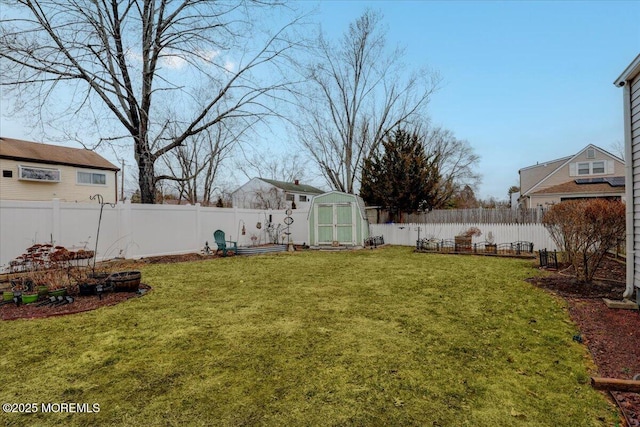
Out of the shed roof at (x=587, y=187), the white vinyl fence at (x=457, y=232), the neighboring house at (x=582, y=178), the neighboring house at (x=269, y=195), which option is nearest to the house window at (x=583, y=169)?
the neighboring house at (x=582, y=178)

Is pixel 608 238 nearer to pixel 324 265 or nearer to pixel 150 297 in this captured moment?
pixel 324 265

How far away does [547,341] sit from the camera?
330 cm

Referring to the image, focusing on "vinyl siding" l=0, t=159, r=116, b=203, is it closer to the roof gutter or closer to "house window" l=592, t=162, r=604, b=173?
the roof gutter

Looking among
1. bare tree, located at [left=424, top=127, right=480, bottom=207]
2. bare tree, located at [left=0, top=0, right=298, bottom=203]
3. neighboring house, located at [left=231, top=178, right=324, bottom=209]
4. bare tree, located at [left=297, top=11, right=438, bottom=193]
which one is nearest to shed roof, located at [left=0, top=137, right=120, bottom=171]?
bare tree, located at [left=0, top=0, right=298, bottom=203]

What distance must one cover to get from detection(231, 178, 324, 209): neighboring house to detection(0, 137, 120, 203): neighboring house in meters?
9.16

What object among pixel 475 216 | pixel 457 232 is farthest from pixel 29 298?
pixel 475 216

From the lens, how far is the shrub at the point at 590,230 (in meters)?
5.40

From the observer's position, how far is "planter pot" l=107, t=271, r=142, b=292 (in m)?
5.37

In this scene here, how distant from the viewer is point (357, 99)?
1866cm

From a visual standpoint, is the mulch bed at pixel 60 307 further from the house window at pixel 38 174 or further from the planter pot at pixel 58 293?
the house window at pixel 38 174

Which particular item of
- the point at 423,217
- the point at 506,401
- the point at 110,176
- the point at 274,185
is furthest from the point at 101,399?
the point at 274,185

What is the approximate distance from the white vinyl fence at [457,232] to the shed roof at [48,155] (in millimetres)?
16567

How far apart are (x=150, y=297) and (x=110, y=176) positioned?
1744cm

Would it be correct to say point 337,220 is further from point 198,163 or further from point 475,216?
point 198,163
